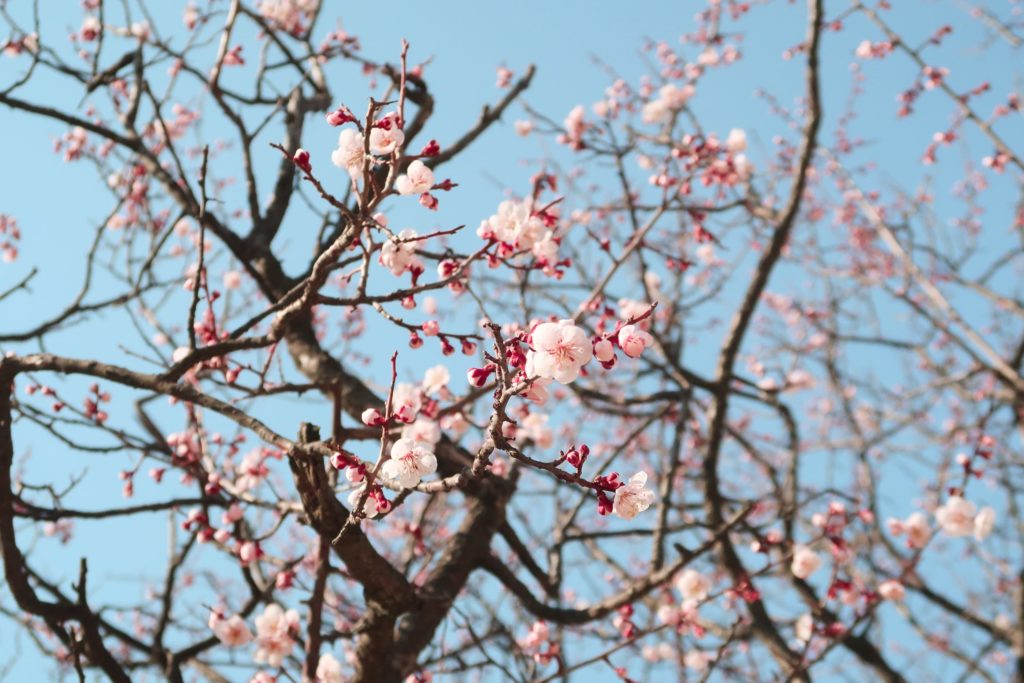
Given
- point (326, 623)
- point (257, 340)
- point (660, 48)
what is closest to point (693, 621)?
point (326, 623)

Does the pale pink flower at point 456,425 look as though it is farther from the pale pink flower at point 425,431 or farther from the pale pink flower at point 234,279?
the pale pink flower at point 234,279

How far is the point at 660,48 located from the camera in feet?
26.8

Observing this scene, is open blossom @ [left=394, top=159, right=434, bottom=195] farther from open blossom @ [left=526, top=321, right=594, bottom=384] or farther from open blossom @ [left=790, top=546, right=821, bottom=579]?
open blossom @ [left=790, top=546, right=821, bottom=579]

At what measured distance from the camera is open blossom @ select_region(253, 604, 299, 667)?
335 cm

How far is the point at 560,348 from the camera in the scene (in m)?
1.56

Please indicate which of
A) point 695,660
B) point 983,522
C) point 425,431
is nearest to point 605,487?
point 425,431

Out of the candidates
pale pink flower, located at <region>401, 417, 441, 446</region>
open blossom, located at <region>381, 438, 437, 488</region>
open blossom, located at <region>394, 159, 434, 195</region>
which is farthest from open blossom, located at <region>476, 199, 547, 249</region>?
pale pink flower, located at <region>401, 417, 441, 446</region>

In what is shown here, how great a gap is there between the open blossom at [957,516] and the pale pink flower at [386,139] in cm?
361

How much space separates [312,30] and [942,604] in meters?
5.65

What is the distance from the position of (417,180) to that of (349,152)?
0.23 m

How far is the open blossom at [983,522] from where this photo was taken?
14.0 ft

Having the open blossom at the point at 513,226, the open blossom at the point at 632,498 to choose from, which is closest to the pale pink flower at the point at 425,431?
the open blossom at the point at 513,226

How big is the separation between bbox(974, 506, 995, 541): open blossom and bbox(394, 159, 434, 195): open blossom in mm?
3744

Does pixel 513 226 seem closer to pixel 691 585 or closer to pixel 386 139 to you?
pixel 386 139
